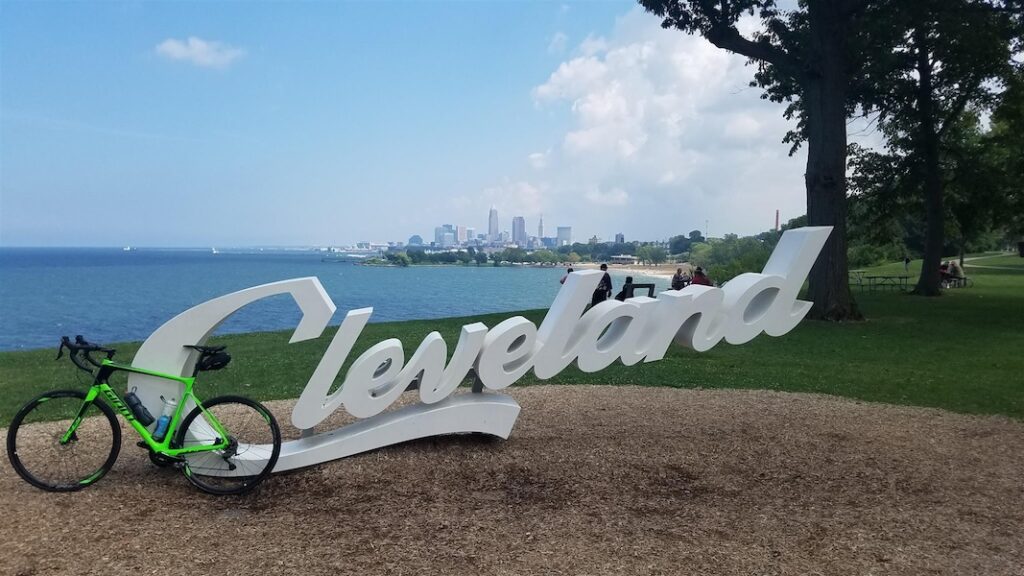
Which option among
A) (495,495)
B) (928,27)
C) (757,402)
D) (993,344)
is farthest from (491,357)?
(928,27)

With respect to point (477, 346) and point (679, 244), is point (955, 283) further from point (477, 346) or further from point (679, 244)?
point (679, 244)

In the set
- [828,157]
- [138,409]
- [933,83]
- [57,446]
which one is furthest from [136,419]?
[933,83]

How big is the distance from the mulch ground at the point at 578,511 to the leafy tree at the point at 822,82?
1145 centimetres

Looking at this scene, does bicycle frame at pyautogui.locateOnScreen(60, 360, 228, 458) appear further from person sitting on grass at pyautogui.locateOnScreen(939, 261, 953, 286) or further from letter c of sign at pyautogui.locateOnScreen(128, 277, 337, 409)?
person sitting on grass at pyautogui.locateOnScreen(939, 261, 953, 286)

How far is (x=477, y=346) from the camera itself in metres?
7.11

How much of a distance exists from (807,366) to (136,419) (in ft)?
37.4

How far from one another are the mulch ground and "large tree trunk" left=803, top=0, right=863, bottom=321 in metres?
11.2

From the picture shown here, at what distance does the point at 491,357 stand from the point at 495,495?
58.0 inches

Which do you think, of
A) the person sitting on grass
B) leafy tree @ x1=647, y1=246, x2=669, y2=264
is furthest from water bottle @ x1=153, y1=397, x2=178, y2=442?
leafy tree @ x1=647, y1=246, x2=669, y2=264

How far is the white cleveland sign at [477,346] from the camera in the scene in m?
6.62

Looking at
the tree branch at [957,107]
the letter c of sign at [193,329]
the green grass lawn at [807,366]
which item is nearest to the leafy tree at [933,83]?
the tree branch at [957,107]

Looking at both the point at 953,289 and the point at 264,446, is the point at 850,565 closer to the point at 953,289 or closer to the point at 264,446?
the point at 264,446

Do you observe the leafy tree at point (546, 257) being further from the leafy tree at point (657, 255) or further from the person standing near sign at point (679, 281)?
the person standing near sign at point (679, 281)

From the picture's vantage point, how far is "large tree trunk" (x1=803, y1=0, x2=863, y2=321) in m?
18.5
